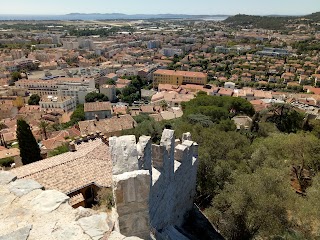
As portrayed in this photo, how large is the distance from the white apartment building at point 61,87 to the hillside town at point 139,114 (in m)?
0.23

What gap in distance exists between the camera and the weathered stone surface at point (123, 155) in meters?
4.40

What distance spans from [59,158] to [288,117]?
22.0 metres

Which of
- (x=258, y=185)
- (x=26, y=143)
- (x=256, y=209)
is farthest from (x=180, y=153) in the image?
(x=26, y=143)

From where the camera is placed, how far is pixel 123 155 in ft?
14.7

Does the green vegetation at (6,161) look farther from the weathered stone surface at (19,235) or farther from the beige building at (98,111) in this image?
the weathered stone surface at (19,235)

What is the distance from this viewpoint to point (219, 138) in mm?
16047

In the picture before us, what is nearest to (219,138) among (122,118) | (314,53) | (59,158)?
(59,158)

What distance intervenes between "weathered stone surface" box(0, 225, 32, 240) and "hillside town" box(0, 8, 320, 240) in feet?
1.88

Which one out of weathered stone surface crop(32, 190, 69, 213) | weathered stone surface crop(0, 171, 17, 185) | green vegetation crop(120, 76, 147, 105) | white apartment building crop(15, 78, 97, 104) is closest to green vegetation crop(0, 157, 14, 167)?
weathered stone surface crop(0, 171, 17, 185)

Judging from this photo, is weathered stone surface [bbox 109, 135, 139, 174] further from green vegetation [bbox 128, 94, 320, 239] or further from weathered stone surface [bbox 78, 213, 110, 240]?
green vegetation [bbox 128, 94, 320, 239]

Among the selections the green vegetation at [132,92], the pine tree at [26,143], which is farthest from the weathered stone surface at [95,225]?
the green vegetation at [132,92]

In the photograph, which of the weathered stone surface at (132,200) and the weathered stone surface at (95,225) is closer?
the weathered stone surface at (95,225)

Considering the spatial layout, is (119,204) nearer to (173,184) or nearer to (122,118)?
(173,184)

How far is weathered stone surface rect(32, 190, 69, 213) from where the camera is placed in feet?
14.3
